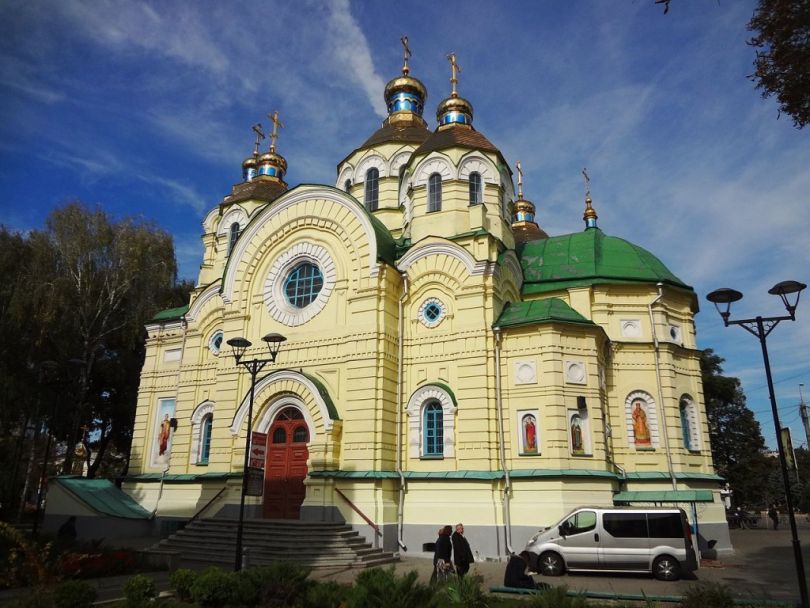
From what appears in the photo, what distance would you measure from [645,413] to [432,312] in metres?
8.00

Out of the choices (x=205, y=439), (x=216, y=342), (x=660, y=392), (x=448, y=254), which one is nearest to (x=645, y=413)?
(x=660, y=392)

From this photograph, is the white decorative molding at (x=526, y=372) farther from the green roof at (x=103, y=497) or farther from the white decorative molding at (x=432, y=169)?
the green roof at (x=103, y=497)

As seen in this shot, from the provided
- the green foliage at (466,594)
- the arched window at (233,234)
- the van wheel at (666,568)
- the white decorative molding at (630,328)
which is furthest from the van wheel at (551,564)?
the arched window at (233,234)

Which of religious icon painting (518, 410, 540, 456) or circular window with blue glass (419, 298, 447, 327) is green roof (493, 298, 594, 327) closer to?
circular window with blue glass (419, 298, 447, 327)

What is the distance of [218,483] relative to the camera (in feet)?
69.6

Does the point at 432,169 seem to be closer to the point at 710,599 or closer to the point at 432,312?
the point at 432,312

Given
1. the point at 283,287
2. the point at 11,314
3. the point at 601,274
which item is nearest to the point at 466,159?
the point at 601,274

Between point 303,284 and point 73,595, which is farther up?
point 303,284

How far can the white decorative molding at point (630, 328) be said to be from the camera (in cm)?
2191

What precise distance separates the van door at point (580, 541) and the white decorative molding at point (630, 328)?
351 inches

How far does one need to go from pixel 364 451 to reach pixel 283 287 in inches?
275

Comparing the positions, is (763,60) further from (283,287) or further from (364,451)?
(283,287)

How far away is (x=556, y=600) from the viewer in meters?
8.11

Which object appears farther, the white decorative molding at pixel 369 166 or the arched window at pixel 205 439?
the white decorative molding at pixel 369 166
